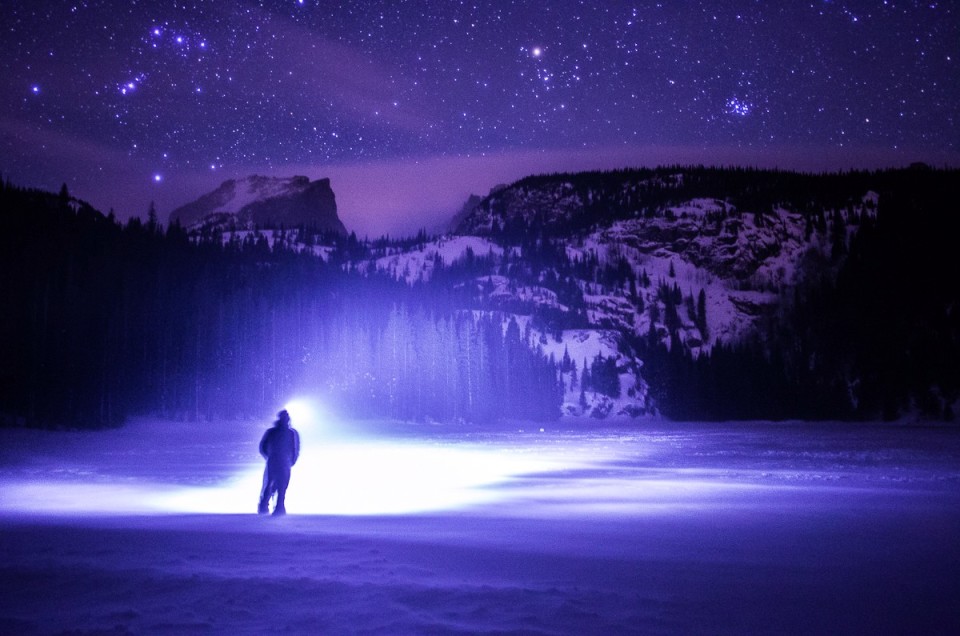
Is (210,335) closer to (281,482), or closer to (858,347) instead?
(281,482)

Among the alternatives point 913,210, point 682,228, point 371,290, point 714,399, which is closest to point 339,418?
point 371,290

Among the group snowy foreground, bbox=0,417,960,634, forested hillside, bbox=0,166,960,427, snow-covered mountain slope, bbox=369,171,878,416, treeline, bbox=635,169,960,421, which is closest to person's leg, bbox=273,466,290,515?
snowy foreground, bbox=0,417,960,634

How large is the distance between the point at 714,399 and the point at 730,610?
4783 inches

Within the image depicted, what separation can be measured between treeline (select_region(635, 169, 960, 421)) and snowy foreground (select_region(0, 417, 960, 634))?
109677 millimetres

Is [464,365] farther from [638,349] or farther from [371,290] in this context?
[638,349]

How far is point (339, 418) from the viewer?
9700cm

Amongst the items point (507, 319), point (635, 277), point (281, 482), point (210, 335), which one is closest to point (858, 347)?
point (635, 277)

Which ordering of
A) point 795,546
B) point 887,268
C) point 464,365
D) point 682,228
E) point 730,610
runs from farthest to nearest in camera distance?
point 682,228 → point 887,268 → point 464,365 → point 795,546 → point 730,610

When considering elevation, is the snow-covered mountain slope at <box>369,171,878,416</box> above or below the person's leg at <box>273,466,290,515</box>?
above

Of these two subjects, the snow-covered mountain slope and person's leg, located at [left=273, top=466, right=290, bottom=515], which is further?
the snow-covered mountain slope

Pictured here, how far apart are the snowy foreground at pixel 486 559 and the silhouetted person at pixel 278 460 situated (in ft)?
1.91

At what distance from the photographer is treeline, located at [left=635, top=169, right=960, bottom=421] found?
12025 cm

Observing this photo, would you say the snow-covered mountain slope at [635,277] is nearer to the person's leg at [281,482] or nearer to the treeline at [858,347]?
the treeline at [858,347]

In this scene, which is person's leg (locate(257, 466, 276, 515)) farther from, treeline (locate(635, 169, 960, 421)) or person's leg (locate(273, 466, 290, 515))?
treeline (locate(635, 169, 960, 421))
